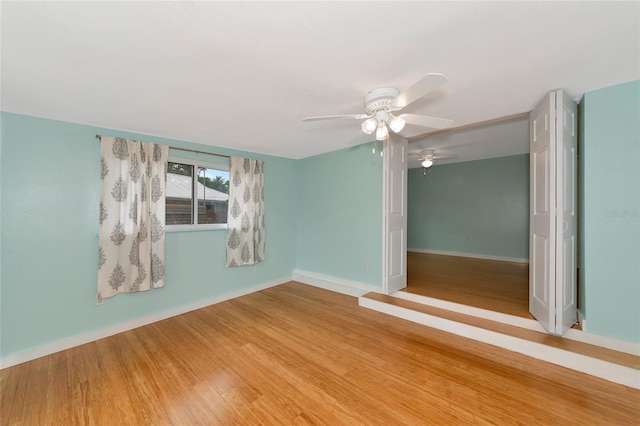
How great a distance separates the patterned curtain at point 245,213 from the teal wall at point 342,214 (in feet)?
3.06

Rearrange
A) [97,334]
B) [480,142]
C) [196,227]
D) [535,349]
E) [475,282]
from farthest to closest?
[480,142]
[475,282]
[196,227]
[97,334]
[535,349]

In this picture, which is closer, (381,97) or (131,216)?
(381,97)

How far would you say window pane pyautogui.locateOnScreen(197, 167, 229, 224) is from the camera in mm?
3736

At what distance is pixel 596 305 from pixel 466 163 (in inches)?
189

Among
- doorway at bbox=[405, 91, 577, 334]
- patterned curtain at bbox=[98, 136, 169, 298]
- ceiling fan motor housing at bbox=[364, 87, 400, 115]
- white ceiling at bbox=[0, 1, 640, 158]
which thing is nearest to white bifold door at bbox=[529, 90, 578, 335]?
doorway at bbox=[405, 91, 577, 334]

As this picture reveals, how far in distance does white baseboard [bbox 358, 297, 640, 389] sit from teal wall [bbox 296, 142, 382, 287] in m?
0.92

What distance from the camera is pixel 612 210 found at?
2.09 metres

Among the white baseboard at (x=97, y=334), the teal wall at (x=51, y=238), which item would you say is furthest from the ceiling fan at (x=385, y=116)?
the white baseboard at (x=97, y=334)

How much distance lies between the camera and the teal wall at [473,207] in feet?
18.1

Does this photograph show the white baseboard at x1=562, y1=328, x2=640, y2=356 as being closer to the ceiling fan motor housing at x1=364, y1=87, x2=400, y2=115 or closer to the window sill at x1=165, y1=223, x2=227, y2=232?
the ceiling fan motor housing at x1=364, y1=87, x2=400, y2=115

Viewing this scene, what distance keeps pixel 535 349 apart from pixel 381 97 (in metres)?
2.66

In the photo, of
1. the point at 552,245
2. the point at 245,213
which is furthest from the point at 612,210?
the point at 245,213

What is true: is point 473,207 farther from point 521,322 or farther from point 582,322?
point 582,322

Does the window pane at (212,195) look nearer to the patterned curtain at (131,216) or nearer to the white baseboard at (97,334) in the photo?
the patterned curtain at (131,216)
